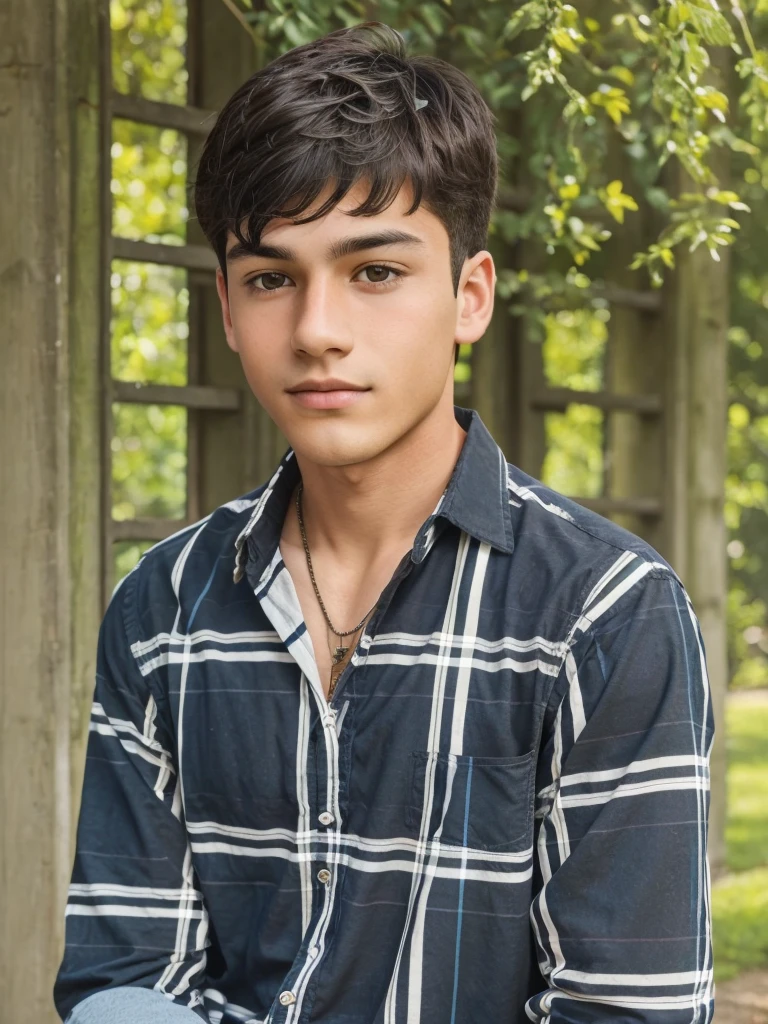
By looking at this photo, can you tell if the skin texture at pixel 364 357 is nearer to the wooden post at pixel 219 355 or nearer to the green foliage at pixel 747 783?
the wooden post at pixel 219 355

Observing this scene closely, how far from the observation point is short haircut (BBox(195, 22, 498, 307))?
1.74 metres

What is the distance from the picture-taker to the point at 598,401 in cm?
427

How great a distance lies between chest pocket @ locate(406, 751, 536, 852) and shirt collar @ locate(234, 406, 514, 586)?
285mm

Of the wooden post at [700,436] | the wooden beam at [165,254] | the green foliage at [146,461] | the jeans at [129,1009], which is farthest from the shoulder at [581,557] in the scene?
the green foliage at [146,461]

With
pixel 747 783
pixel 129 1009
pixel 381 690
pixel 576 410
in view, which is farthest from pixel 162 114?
pixel 576 410

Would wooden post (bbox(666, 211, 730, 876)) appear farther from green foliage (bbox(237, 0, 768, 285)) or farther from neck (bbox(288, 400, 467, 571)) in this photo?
neck (bbox(288, 400, 467, 571))

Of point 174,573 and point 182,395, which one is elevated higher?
point 182,395

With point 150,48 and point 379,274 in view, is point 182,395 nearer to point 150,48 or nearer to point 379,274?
point 150,48

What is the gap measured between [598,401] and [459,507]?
Answer: 2.58 metres

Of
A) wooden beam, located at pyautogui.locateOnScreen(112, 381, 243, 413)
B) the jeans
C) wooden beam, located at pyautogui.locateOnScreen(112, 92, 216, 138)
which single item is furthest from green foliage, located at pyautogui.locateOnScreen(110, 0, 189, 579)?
the jeans

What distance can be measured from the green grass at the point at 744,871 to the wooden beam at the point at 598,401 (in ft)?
5.50

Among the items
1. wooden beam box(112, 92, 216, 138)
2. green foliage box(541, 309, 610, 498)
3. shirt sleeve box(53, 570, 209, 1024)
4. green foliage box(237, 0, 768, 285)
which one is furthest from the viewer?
green foliage box(541, 309, 610, 498)

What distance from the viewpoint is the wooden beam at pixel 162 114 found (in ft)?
9.91

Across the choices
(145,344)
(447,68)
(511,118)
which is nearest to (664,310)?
(511,118)
